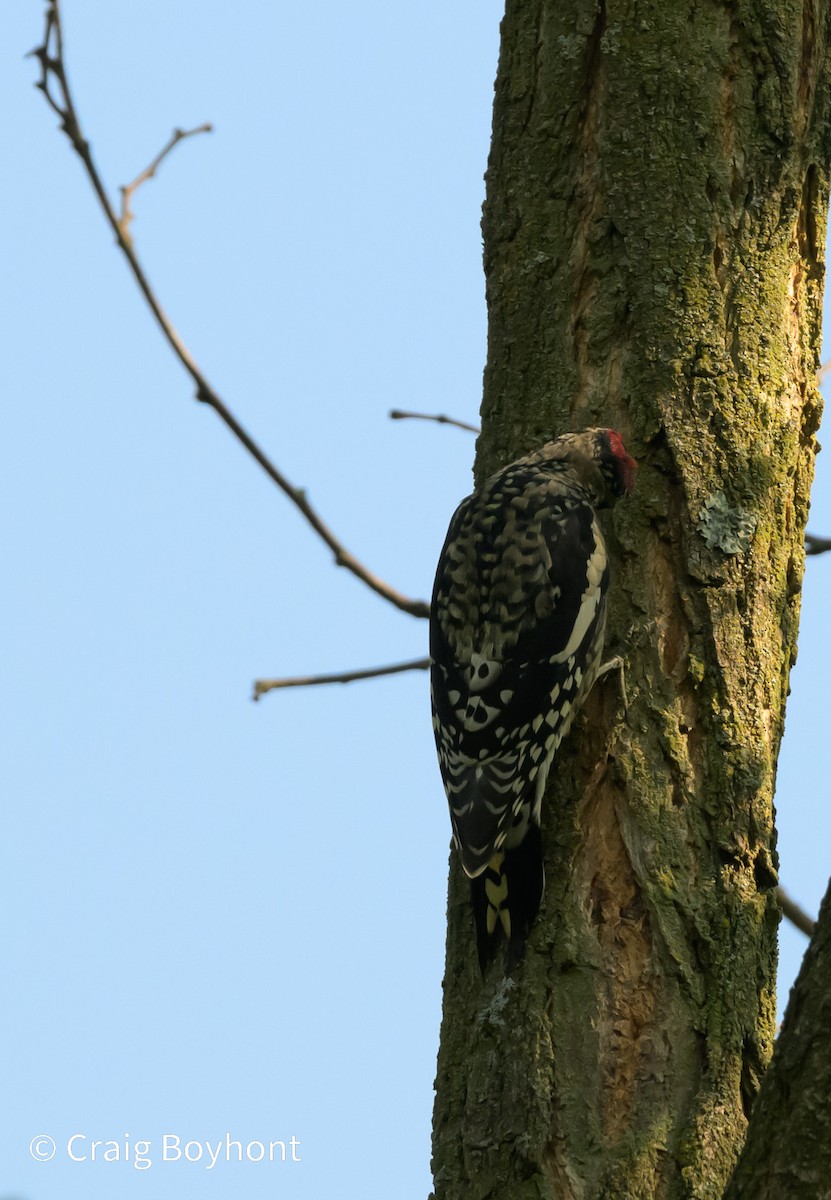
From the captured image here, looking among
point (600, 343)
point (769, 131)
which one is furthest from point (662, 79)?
point (600, 343)

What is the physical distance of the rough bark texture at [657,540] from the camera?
3.04 m

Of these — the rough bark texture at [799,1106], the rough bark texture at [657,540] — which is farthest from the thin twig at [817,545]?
the rough bark texture at [799,1106]

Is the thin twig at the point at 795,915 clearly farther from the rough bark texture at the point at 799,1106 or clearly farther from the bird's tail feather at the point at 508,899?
the rough bark texture at the point at 799,1106

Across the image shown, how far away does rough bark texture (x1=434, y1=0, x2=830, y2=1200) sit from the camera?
9.98 feet

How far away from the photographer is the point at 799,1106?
2244 mm

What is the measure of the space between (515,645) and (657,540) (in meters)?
0.41

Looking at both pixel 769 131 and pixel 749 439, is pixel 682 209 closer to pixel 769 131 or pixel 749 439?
pixel 769 131

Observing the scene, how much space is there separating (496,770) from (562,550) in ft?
2.08

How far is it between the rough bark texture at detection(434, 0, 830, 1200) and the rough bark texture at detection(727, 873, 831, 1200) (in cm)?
69

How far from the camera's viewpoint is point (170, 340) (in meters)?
3.82

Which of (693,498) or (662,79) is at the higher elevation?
(662,79)

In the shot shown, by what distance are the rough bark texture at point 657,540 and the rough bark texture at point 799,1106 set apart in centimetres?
69

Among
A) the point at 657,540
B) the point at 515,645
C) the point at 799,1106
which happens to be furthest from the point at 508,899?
the point at 799,1106

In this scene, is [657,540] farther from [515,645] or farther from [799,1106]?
[799,1106]
